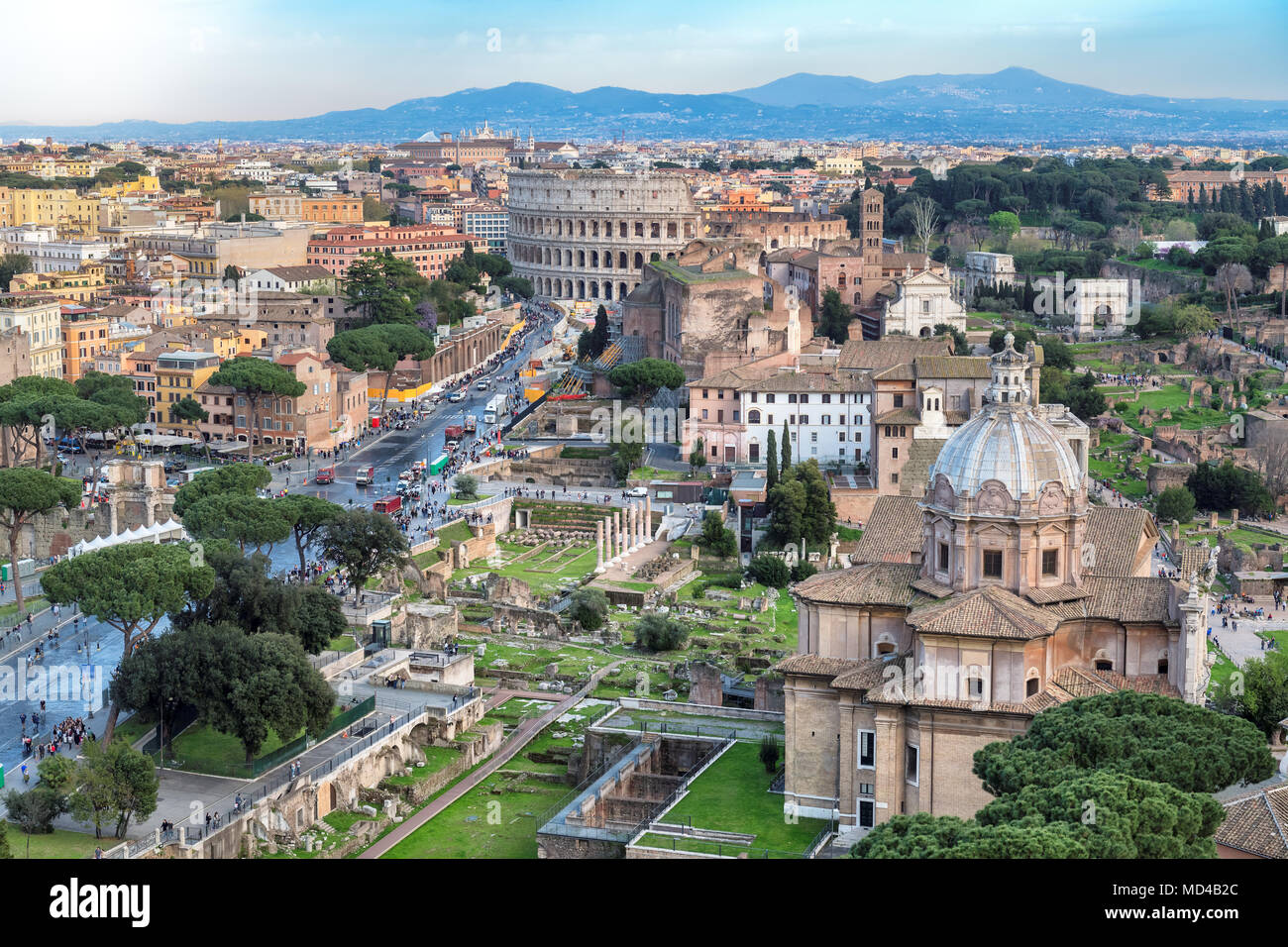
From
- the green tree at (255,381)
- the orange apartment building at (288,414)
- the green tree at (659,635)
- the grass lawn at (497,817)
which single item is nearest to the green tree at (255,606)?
the grass lawn at (497,817)

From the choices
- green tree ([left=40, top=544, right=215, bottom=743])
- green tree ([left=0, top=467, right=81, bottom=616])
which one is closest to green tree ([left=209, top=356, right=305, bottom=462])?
green tree ([left=0, top=467, right=81, bottom=616])

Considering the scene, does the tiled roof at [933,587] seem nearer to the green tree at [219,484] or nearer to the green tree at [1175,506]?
the green tree at [219,484]

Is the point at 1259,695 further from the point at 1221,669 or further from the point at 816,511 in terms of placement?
the point at 816,511

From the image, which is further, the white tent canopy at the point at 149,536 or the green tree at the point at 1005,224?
the green tree at the point at 1005,224

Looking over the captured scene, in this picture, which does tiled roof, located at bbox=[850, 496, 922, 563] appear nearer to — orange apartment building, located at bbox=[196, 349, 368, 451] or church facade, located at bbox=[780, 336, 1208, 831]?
church facade, located at bbox=[780, 336, 1208, 831]
